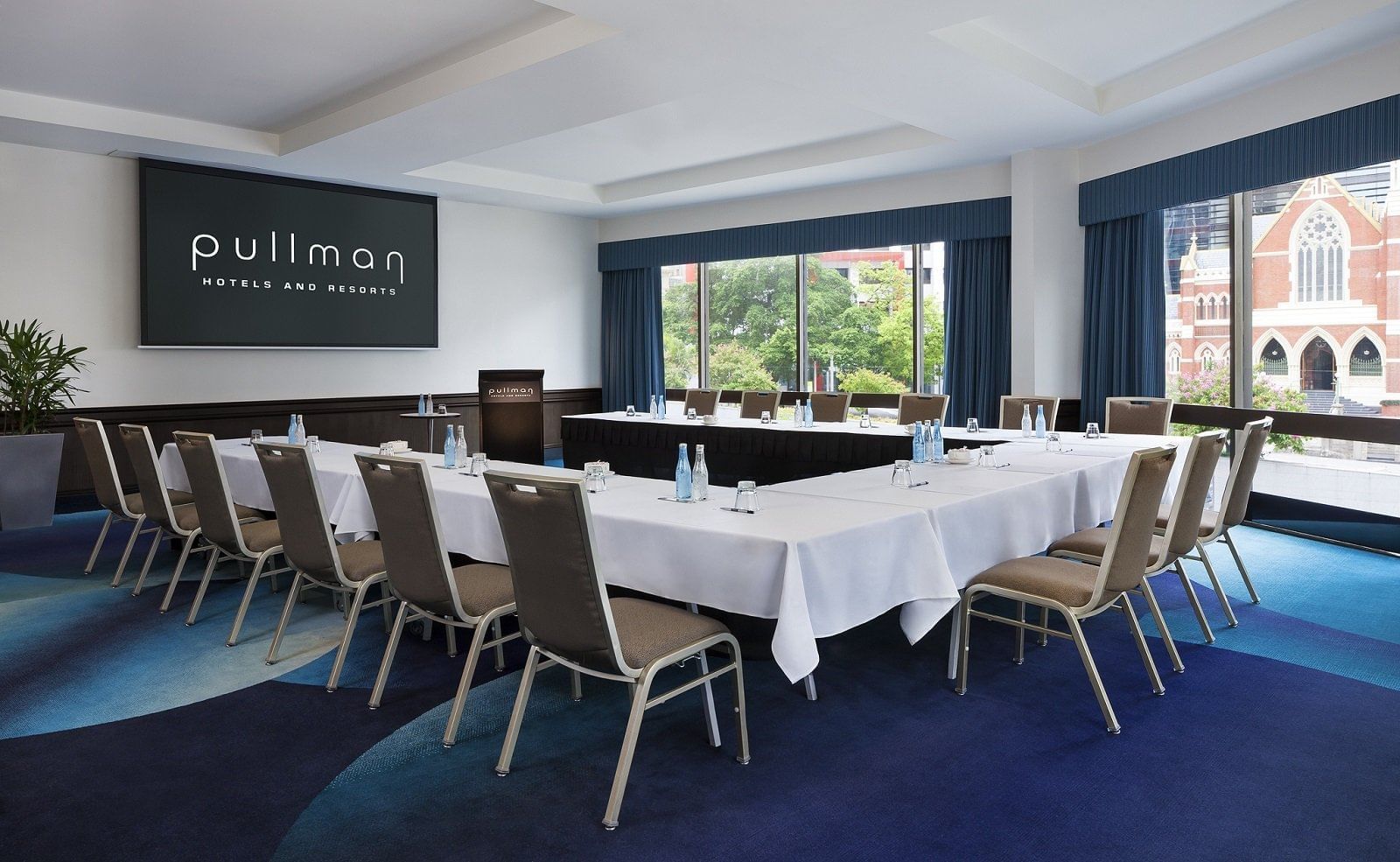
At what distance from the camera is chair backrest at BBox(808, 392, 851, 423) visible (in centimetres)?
805

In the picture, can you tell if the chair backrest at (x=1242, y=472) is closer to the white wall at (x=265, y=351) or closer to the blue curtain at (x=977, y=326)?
the blue curtain at (x=977, y=326)

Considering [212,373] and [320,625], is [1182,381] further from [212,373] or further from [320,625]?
[212,373]

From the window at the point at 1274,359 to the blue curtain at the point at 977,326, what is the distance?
2.34 m

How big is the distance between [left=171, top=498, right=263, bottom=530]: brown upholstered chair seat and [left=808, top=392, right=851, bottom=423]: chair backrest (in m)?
4.49

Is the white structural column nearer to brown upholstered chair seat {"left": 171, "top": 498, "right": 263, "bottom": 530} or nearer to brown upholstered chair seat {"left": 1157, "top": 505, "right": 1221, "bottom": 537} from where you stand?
brown upholstered chair seat {"left": 1157, "top": 505, "right": 1221, "bottom": 537}

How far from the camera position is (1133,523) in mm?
3172

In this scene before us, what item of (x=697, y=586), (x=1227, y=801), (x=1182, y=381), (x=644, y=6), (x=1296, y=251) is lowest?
(x=1227, y=801)

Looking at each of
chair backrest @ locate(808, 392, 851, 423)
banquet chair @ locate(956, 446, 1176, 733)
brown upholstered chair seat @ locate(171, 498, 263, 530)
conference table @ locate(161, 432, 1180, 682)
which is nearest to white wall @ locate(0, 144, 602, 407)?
brown upholstered chair seat @ locate(171, 498, 263, 530)

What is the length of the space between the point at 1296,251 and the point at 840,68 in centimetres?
362

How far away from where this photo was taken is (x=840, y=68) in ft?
18.8

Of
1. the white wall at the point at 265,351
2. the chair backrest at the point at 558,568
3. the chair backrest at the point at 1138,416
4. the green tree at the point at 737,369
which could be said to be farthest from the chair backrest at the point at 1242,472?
the white wall at the point at 265,351

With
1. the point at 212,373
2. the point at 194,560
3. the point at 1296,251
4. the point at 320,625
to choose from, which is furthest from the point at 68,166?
the point at 1296,251

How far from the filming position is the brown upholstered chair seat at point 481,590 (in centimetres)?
311

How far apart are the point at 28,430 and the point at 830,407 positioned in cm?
636
